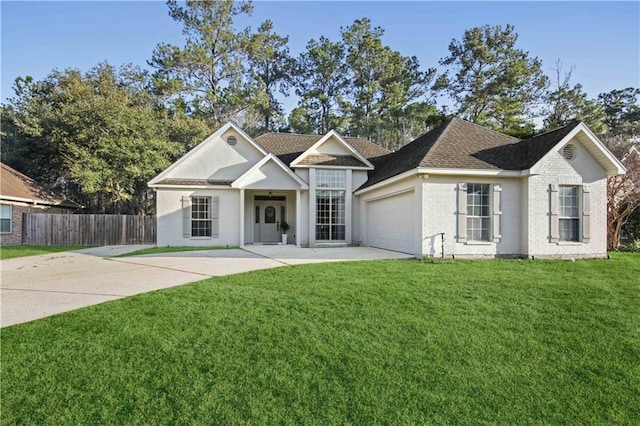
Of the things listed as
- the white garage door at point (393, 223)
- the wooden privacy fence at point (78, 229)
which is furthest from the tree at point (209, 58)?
the white garage door at point (393, 223)

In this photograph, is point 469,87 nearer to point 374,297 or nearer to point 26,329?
point 374,297

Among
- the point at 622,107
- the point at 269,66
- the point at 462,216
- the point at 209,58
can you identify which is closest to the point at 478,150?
the point at 462,216

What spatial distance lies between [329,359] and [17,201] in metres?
20.9

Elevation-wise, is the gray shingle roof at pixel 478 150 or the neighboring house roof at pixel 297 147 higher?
the neighboring house roof at pixel 297 147

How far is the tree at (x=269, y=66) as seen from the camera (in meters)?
31.5

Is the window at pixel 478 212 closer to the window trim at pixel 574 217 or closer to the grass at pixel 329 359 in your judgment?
the window trim at pixel 574 217

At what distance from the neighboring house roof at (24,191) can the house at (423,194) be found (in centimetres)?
850

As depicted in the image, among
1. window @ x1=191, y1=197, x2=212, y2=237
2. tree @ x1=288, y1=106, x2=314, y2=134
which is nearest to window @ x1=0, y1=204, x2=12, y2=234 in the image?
window @ x1=191, y1=197, x2=212, y2=237

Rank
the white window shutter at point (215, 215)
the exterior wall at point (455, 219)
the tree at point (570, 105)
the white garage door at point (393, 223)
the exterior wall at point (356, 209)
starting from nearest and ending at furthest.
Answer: the exterior wall at point (455, 219), the white garage door at point (393, 223), the white window shutter at point (215, 215), the exterior wall at point (356, 209), the tree at point (570, 105)

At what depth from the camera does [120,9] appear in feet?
35.7

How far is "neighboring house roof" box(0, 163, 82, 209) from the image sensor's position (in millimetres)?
17031

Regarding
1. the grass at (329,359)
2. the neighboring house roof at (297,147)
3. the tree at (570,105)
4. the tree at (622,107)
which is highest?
the tree at (622,107)

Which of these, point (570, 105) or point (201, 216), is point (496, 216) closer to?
point (201, 216)

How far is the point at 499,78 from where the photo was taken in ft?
92.5
